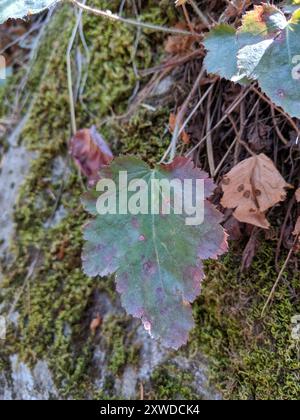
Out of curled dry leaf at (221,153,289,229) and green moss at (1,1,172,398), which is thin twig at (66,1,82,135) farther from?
curled dry leaf at (221,153,289,229)

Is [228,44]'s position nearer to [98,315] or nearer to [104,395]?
[98,315]

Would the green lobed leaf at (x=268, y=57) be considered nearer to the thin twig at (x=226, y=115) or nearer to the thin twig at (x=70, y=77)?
the thin twig at (x=226, y=115)

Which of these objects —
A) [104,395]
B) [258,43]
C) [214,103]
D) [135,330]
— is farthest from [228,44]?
[104,395]

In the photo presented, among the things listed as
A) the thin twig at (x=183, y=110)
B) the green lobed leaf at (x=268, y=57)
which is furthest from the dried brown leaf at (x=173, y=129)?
the green lobed leaf at (x=268, y=57)

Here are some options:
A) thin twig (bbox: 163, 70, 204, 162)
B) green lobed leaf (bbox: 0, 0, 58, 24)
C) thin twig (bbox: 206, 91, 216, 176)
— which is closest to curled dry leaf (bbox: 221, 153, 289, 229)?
thin twig (bbox: 206, 91, 216, 176)

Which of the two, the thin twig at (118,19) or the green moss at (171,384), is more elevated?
the thin twig at (118,19)

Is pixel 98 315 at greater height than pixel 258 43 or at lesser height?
lesser
